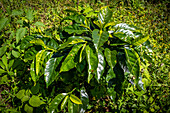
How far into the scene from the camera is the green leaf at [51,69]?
3.71ft

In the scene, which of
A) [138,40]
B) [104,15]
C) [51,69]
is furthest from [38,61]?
[138,40]

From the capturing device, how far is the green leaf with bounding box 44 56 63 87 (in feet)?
3.71

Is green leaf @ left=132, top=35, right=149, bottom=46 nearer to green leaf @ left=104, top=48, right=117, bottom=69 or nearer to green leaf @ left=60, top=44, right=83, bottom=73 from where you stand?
green leaf @ left=104, top=48, right=117, bottom=69

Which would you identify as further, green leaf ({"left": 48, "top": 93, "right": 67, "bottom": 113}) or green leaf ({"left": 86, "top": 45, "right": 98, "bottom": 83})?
green leaf ({"left": 48, "top": 93, "right": 67, "bottom": 113})

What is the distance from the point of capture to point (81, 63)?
1155 millimetres

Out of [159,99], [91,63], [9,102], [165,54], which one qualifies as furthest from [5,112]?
[165,54]

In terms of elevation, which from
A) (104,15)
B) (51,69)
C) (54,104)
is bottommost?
(54,104)

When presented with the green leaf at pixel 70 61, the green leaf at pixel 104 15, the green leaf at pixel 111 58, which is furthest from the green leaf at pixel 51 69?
the green leaf at pixel 104 15

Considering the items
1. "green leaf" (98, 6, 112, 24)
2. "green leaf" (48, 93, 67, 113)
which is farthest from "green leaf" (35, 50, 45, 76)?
"green leaf" (98, 6, 112, 24)

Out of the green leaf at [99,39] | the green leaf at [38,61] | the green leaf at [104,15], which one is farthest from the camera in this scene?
the green leaf at [104,15]

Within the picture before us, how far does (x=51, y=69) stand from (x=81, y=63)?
31cm

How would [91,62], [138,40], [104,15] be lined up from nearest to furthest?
[91,62] < [138,40] < [104,15]

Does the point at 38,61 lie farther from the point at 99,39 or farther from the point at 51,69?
the point at 99,39

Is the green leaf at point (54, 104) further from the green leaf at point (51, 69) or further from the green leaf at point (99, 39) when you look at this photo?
the green leaf at point (99, 39)
